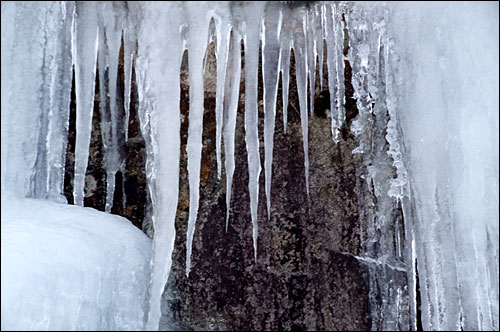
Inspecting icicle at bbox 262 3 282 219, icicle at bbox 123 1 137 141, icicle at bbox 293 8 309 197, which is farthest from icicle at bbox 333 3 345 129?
icicle at bbox 123 1 137 141

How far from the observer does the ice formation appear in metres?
1.61

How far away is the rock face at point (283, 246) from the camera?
208cm

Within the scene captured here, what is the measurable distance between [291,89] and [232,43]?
509 mm

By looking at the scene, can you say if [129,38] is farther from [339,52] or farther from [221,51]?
[339,52]

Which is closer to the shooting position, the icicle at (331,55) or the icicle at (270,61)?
the icicle at (270,61)

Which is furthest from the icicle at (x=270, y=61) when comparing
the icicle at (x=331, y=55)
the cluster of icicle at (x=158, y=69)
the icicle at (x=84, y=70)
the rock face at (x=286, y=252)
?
the icicle at (x=84, y=70)

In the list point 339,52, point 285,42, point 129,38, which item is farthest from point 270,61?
point 129,38

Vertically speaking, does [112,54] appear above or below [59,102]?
above

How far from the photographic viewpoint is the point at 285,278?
6.89 ft

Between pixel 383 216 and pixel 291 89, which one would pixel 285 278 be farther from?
pixel 291 89

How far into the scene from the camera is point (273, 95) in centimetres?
176

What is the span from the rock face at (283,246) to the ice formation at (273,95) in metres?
0.32

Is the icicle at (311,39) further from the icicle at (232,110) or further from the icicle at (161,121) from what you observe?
the icicle at (161,121)

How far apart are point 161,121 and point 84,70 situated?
294mm
